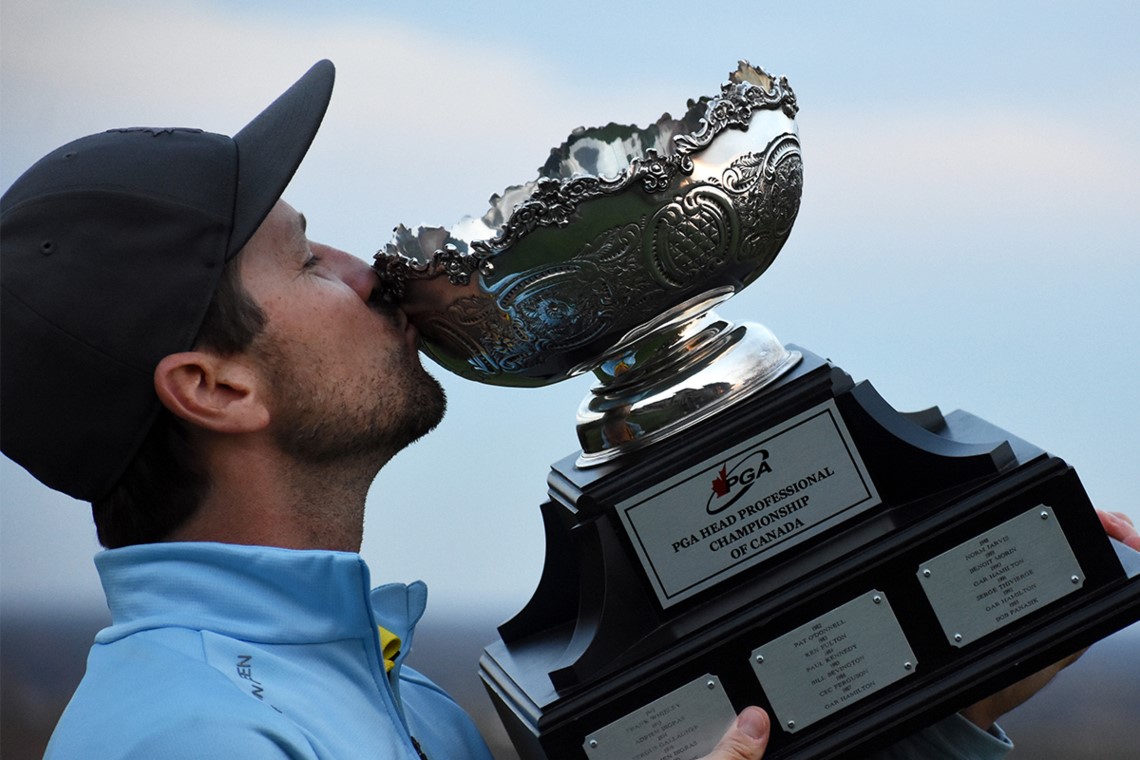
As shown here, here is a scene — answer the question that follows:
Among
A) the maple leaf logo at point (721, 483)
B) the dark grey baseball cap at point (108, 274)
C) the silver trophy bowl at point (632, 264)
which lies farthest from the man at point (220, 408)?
the maple leaf logo at point (721, 483)

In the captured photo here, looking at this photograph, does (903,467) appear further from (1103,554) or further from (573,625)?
(573,625)

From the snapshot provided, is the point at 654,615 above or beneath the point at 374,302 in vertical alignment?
beneath

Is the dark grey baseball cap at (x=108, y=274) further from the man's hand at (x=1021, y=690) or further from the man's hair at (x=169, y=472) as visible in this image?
the man's hand at (x=1021, y=690)

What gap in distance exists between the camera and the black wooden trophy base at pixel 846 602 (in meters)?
1.30

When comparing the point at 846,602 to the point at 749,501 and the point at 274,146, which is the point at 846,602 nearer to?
the point at 749,501

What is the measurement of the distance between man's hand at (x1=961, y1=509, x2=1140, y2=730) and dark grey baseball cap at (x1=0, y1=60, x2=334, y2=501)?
0.92 metres

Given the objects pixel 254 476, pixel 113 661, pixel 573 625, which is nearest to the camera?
pixel 113 661

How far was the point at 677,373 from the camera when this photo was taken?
1.42 metres

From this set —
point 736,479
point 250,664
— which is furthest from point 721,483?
point 250,664

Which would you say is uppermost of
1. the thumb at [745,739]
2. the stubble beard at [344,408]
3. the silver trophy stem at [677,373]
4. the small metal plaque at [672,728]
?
the stubble beard at [344,408]

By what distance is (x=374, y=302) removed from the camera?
1.43 metres

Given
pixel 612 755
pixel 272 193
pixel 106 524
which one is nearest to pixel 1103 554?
pixel 612 755

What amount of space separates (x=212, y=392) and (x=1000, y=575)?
829 millimetres

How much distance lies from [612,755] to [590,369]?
1.34 ft
